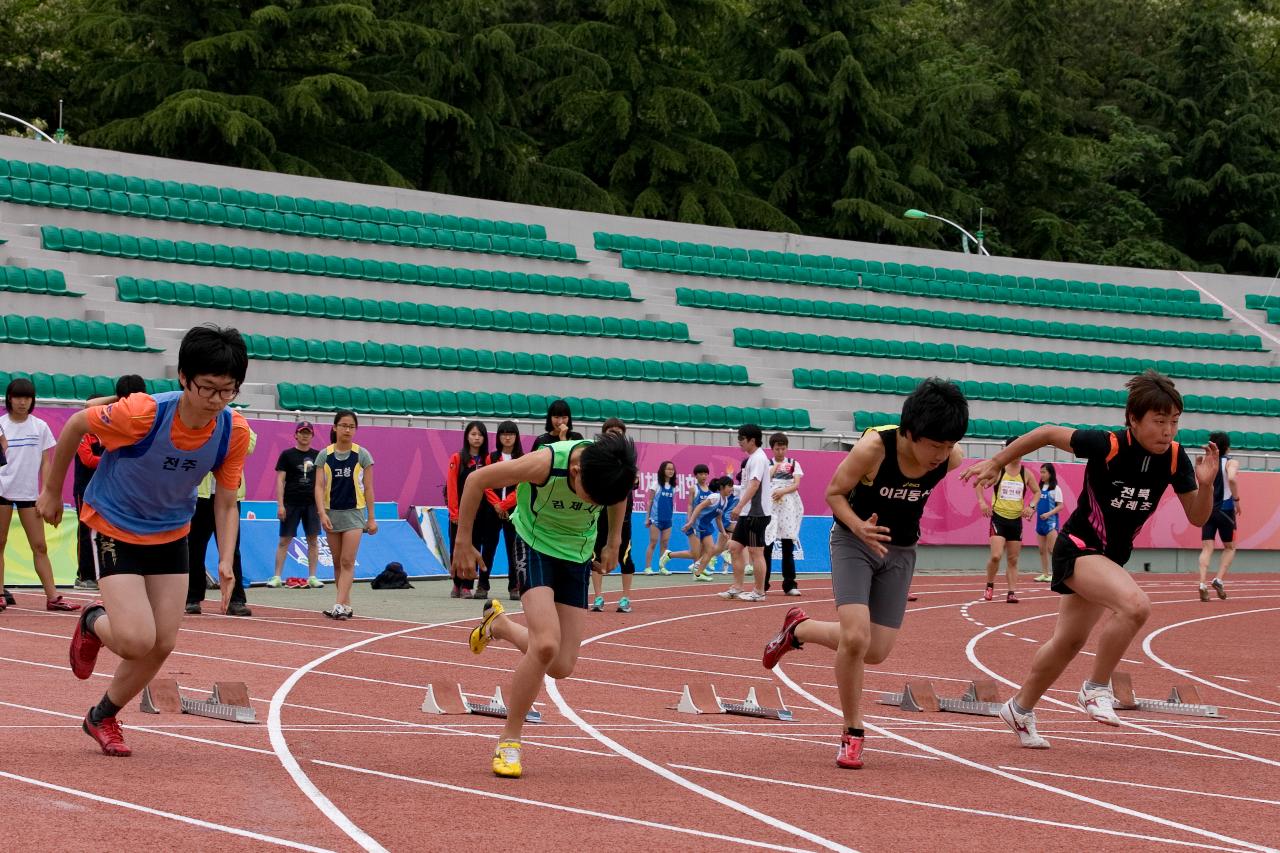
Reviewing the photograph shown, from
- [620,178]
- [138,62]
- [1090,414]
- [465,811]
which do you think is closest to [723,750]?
[465,811]

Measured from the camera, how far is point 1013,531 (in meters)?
20.6

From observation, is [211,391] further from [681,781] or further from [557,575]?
[681,781]

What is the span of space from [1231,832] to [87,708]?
6254mm

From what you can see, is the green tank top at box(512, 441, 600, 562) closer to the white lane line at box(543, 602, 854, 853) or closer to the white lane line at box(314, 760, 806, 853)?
the white lane line at box(543, 602, 854, 853)

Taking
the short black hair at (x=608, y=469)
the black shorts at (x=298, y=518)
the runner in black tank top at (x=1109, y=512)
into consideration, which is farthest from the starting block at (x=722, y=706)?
the black shorts at (x=298, y=518)

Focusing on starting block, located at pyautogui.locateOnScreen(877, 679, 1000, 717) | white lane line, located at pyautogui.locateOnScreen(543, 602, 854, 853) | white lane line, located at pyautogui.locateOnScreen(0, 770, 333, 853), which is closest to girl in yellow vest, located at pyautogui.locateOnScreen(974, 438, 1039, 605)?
starting block, located at pyautogui.locateOnScreen(877, 679, 1000, 717)

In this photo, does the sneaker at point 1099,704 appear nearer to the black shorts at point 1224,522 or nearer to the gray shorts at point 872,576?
the gray shorts at point 872,576

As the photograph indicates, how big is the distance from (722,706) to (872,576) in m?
2.01

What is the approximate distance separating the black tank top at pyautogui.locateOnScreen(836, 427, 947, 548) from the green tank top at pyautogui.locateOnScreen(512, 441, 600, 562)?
57.4 inches

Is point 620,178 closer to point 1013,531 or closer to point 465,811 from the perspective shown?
point 1013,531

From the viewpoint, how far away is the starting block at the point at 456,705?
9961mm

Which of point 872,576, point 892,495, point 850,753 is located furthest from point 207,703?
point 892,495

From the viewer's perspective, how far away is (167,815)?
652 cm

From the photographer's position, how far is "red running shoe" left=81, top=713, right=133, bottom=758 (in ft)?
25.6
